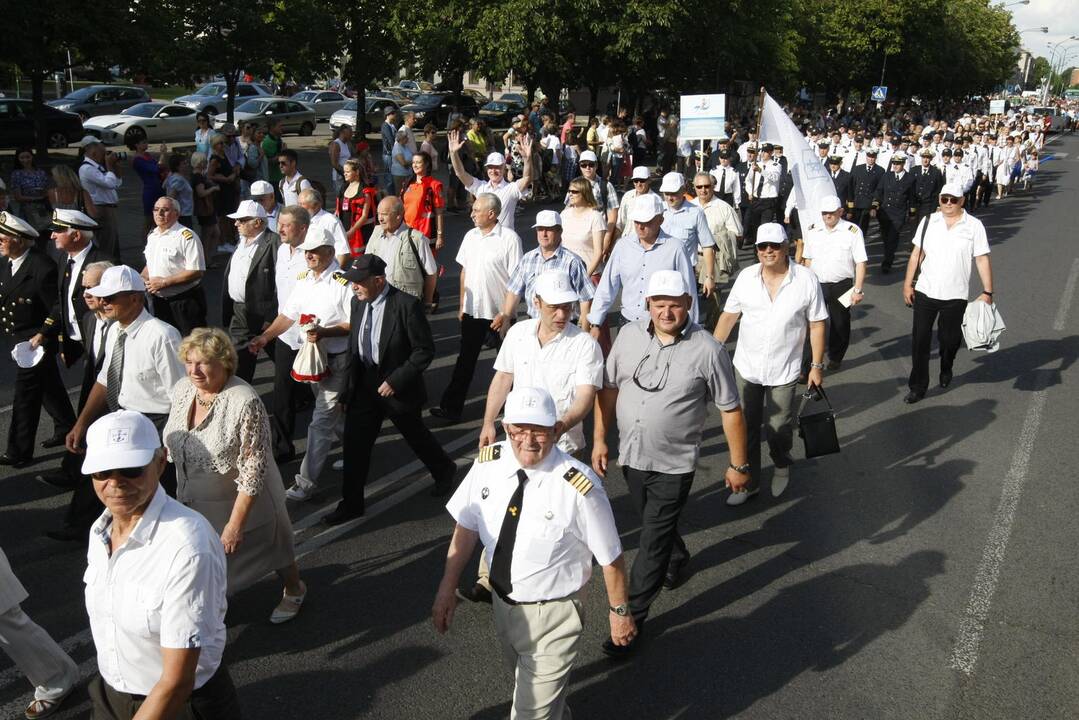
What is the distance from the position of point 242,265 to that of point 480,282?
1.85 m

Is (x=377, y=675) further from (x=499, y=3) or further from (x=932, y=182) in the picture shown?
(x=499, y=3)

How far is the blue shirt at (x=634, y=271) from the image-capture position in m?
6.90

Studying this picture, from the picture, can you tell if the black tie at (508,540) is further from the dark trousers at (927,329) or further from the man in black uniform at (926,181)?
the man in black uniform at (926,181)

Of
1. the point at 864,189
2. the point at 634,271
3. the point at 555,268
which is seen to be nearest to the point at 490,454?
the point at 555,268

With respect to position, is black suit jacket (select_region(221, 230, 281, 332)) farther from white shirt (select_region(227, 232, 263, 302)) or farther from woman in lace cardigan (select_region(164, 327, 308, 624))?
woman in lace cardigan (select_region(164, 327, 308, 624))

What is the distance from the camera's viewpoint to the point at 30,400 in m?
6.75

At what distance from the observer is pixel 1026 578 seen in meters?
5.62

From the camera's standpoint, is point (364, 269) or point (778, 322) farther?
point (778, 322)

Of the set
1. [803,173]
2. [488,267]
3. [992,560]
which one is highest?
[803,173]

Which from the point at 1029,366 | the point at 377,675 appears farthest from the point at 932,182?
the point at 377,675

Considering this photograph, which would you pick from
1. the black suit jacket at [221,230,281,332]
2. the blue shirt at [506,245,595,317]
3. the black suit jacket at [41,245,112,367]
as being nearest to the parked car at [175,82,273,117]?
the black suit jacket at [221,230,281,332]

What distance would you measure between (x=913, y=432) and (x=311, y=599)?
5.23 meters

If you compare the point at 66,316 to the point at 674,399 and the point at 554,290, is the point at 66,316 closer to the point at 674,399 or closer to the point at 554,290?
the point at 554,290

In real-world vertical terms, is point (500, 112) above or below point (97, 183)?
above
